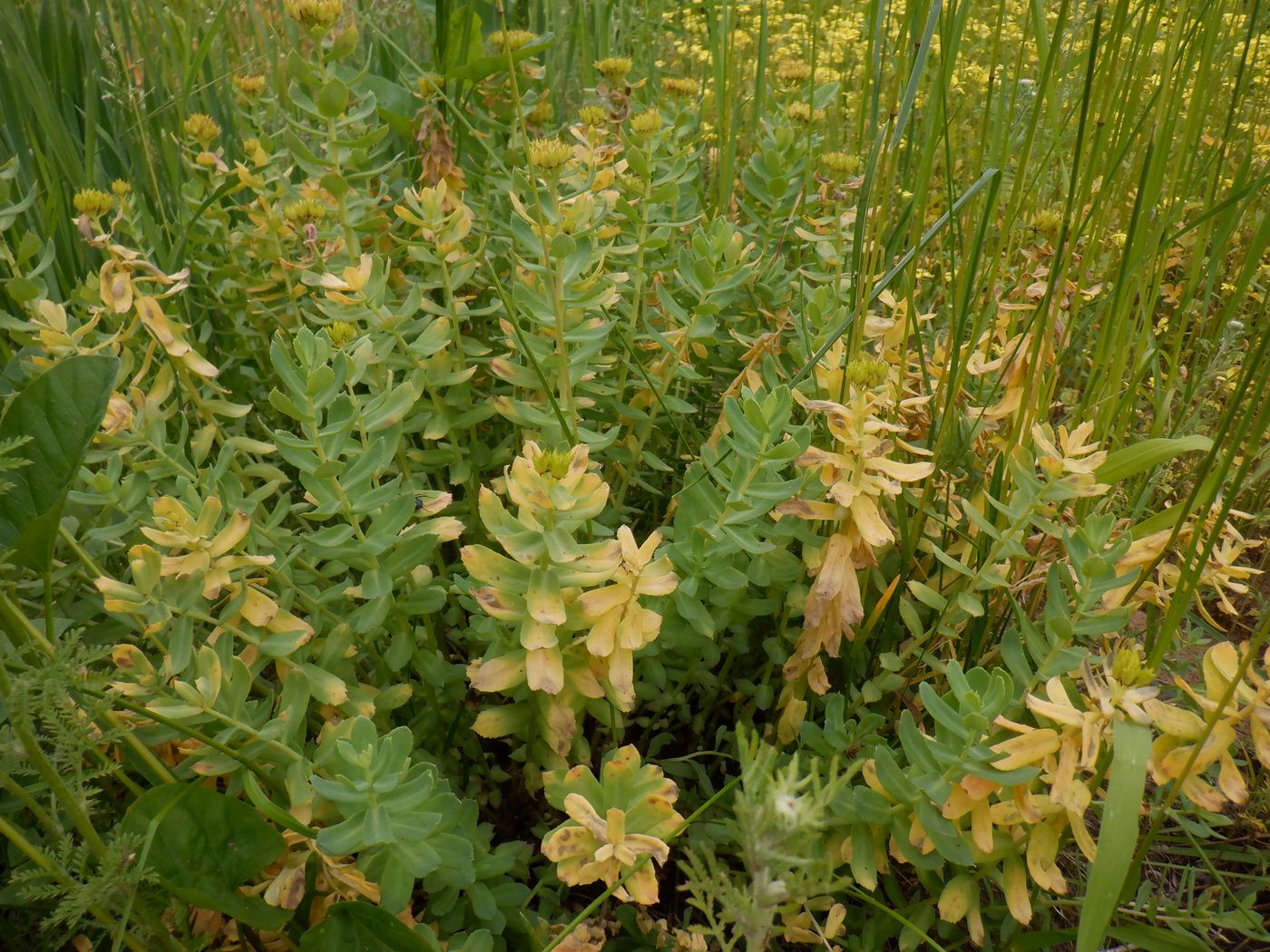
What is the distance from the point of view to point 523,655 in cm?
108

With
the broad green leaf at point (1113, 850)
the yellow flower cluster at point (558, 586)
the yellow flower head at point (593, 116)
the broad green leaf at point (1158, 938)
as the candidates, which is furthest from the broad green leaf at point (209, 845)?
the yellow flower head at point (593, 116)

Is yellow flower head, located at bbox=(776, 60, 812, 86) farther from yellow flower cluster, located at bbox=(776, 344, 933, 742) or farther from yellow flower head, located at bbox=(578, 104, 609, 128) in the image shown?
yellow flower cluster, located at bbox=(776, 344, 933, 742)

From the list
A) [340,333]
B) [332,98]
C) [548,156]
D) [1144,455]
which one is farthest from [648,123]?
[1144,455]

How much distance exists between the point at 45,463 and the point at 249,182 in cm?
77

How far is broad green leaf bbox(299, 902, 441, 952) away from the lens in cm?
95

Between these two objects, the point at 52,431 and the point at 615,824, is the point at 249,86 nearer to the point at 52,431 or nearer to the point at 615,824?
the point at 52,431

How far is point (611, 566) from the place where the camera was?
1.01 metres

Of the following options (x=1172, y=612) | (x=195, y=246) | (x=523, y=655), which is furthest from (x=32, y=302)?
(x=1172, y=612)

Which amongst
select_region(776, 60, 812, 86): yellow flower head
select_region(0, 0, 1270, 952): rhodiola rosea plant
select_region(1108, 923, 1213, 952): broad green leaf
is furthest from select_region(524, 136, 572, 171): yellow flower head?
select_region(1108, 923, 1213, 952): broad green leaf

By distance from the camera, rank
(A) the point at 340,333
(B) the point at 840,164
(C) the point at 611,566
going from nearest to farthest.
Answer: (C) the point at 611,566, (A) the point at 340,333, (B) the point at 840,164

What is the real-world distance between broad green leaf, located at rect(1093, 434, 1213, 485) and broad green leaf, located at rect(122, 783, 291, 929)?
99cm

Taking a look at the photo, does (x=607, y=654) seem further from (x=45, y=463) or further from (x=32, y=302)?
(x=32, y=302)

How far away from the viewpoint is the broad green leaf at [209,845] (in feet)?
3.22

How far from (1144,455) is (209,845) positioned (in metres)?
1.08
